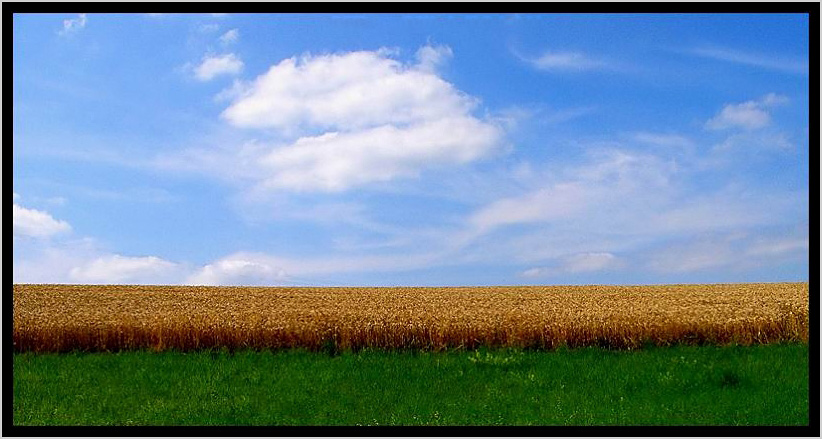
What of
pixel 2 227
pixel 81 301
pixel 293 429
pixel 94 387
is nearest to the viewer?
pixel 2 227

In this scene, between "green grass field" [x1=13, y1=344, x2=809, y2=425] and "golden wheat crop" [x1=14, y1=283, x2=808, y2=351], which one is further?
"golden wheat crop" [x1=14, y1=283, x2=808, y2=351]

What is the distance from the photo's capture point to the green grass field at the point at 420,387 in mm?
→ 12922

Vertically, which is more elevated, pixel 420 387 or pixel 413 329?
pixel 413 329

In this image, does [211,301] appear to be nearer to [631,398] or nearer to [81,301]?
[81,301]

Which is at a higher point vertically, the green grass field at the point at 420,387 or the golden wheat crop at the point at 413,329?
the golden wheat crop at the point at 413,329

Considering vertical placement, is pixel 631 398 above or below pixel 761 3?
below

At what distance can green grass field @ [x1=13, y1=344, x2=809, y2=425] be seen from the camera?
12.9 metres

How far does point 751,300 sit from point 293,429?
77.2ft

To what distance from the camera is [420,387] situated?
15.3 m

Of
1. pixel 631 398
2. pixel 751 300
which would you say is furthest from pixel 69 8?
pixel 751 300

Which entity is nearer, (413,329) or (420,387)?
(420,387)

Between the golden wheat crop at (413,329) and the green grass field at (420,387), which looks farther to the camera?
the golden wheat crop at (413,329)

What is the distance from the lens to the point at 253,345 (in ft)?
65.4

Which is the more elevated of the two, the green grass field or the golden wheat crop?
the golden wheat crop
